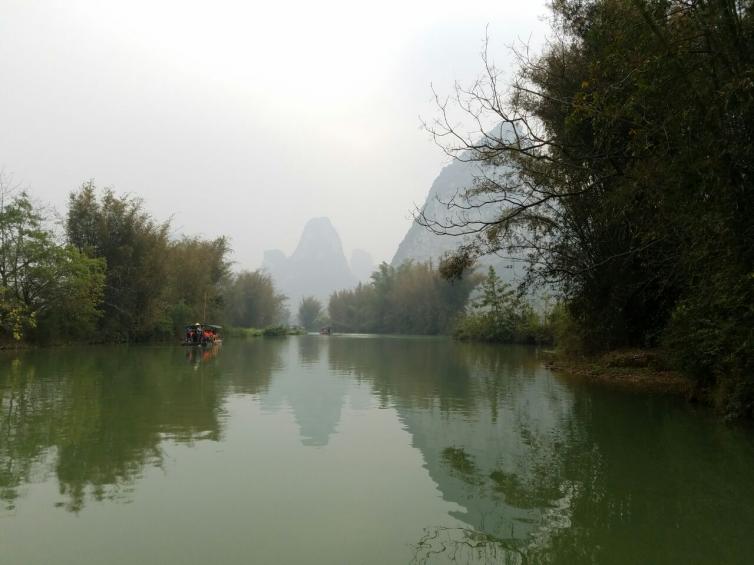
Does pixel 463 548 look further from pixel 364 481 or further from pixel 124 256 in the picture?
pixel 124 256

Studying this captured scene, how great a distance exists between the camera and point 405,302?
69562mm

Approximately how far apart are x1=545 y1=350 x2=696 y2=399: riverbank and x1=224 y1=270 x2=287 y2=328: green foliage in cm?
4737

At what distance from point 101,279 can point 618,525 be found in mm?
26745

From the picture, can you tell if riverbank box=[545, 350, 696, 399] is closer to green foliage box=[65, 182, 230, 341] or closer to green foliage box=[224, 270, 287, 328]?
green foliage box=[65, 182, 230, 341]

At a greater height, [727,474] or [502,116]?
[502,116]

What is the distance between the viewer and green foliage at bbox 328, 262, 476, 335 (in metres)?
61.7

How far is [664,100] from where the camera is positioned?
6590 millimetres

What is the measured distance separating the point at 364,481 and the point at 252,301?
59.8 m

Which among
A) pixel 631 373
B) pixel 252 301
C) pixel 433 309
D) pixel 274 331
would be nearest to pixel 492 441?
pixel 631 373

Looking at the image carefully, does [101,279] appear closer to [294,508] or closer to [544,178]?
[544,178]

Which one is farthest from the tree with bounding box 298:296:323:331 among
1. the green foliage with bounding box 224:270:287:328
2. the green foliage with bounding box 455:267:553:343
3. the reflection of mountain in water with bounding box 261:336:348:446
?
the reflection of mountain in water with bounding box 261:336:348:446

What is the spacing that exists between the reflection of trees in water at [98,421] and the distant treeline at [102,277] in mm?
8830

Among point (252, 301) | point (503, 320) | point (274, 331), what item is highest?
point (252, 301)

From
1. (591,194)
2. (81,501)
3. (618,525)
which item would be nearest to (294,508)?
(81,501)
